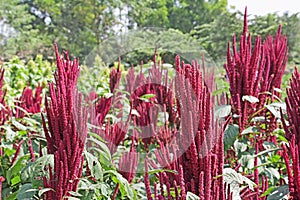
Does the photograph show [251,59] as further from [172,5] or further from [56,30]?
[56,30]

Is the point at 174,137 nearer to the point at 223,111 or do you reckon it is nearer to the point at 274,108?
the point at 223,111

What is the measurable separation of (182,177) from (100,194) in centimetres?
51

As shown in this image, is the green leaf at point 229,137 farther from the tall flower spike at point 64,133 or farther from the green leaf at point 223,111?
the tall flower spike at point 64,133

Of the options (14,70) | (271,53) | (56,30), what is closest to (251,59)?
(271,53)

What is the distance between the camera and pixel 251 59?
2094 mm

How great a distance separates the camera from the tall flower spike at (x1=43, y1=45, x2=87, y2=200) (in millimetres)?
1431

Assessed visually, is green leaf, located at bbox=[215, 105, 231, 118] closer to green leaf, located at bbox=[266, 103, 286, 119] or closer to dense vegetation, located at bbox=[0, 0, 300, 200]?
dense vegetation, located at bbox=[0, 0, 300, 200]

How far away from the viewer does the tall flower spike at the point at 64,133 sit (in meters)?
1.43

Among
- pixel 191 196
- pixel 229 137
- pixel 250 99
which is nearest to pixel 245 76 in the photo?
pixel 250 99

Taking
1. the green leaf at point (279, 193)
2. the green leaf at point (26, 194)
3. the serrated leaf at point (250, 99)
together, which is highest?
the serrated leaf at point (250, 99)

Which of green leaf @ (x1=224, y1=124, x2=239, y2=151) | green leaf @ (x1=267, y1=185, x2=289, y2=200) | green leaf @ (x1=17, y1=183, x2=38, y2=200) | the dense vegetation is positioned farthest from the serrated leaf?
green leaf @ (x1=17, y1=183, x2=38, y2=200)

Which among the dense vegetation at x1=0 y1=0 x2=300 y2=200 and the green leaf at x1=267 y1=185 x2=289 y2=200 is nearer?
→ the dense vegetation at x1=0 y1=0 x2=300 y2=200

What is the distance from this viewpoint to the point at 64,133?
1.45 m

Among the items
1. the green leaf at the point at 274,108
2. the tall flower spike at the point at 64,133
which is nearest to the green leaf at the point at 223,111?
the green leaf at the point at 274,108
